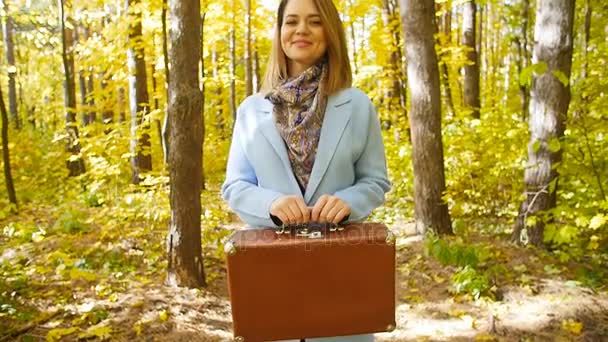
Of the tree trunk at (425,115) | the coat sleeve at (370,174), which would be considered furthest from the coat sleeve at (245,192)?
the tree trunk at (425,115)

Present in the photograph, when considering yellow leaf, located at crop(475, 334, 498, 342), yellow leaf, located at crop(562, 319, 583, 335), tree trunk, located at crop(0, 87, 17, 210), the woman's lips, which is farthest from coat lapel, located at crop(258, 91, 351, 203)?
tree trunk, located at crop(0, 87, 17, 210)

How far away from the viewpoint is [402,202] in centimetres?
936

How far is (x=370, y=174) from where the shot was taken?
1707 millimetres

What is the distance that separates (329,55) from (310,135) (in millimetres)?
328

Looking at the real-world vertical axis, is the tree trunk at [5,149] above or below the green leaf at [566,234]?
above

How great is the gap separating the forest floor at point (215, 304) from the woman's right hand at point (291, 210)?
294cm

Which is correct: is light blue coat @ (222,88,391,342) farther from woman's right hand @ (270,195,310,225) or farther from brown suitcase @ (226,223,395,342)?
brown suitcase @ (226,223,395,342)

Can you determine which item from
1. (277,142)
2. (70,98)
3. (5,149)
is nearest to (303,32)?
(277,142)

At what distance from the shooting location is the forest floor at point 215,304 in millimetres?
3912

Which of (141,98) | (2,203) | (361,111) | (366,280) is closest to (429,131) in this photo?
(361,111)

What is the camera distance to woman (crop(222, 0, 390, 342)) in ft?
5.33

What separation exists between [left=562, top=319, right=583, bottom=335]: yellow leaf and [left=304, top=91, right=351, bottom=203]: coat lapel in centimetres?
328

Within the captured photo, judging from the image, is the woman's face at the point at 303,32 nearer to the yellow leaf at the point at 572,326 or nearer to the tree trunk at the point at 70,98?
the yellow leaf at the point at 572,326

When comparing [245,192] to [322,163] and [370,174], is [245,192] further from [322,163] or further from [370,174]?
[370,174]
